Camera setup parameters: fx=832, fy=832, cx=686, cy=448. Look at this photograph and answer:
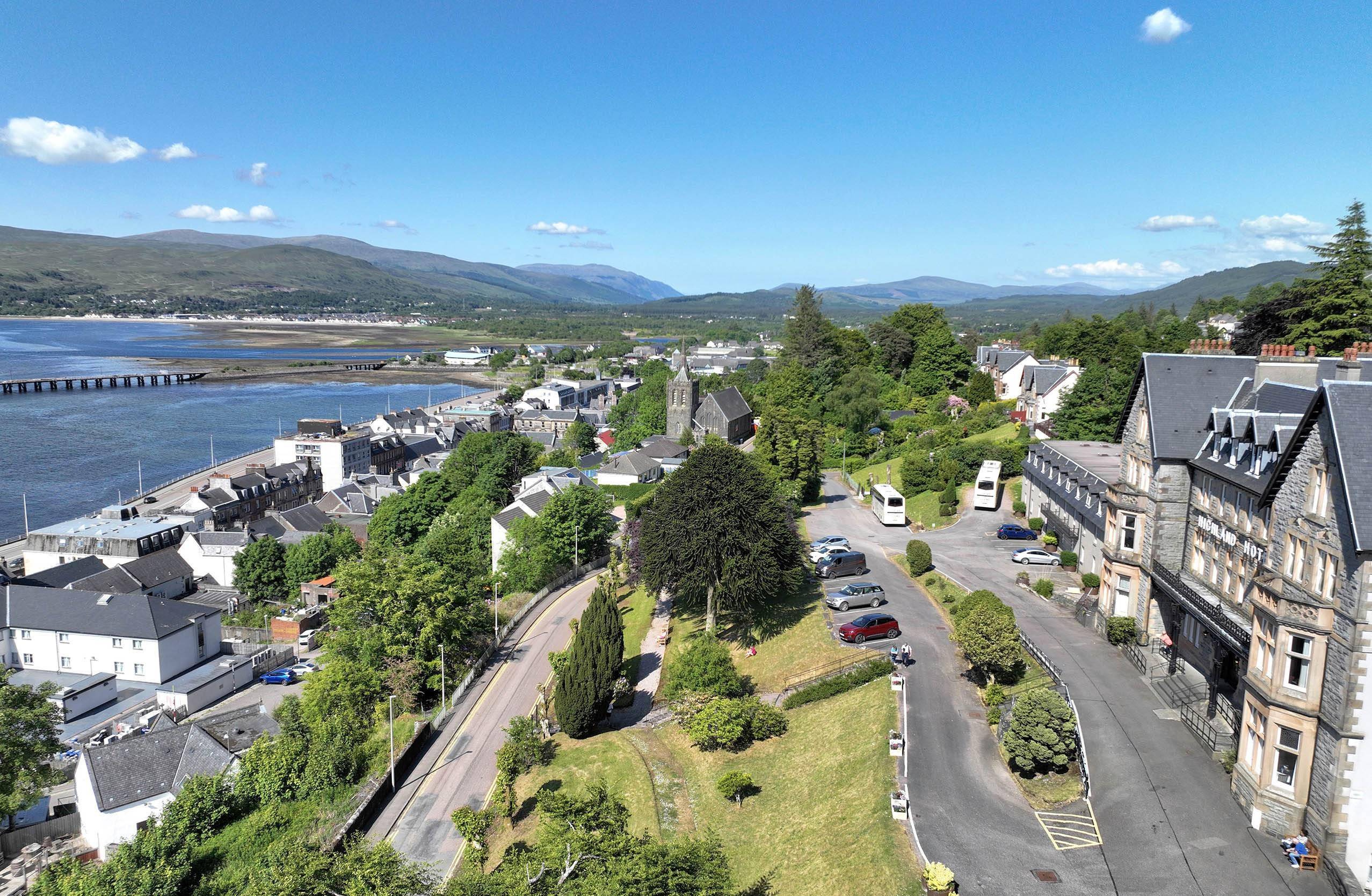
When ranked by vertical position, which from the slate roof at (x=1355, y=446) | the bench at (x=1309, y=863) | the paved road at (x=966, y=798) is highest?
the slate roof at (x=1355, y=446)

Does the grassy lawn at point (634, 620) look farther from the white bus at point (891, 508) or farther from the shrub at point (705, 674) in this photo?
the white bus at point (891, 508)

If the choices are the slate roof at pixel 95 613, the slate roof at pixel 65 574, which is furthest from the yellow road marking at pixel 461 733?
the slate roof at pixel 65 574

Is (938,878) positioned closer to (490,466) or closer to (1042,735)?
(1042,735)

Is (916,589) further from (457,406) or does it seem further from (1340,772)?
(457,406)

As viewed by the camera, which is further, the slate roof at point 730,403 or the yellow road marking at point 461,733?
the slate roof at point 730,403

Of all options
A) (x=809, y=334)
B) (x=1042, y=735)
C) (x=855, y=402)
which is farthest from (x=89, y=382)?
(x=1042, y=735)

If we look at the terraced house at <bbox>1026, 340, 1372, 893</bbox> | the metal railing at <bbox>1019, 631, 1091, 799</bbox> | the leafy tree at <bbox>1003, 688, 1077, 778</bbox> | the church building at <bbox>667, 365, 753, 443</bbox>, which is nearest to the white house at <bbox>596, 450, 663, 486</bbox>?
the church building at <bbox>667, 365, 753, 443</bbox>
